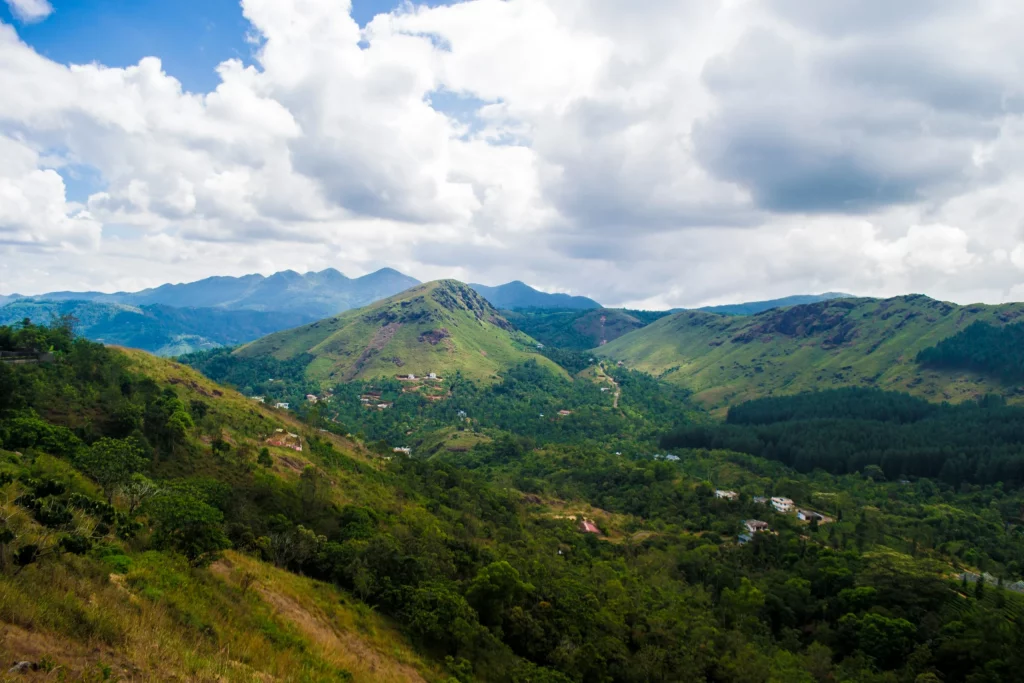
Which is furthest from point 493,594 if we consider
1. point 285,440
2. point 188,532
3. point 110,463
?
point 285,440

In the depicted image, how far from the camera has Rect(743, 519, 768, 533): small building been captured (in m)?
90.2

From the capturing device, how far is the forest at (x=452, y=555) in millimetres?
25500

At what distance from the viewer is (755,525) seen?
305 ft

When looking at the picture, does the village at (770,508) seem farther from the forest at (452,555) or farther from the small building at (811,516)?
the forest at (452,555)

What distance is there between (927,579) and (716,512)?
145 ft

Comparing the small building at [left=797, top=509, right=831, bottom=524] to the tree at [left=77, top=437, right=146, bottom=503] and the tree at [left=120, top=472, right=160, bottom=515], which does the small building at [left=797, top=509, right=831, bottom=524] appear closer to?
the tree at [left=120, top=472, right=160, bottom=515]

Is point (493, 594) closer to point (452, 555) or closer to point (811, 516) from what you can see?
point (452, 555)

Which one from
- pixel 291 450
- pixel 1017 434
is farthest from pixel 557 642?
pixel 1017 434

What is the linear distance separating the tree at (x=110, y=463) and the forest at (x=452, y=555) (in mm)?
208

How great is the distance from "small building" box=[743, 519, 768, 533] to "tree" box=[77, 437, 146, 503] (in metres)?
89.2

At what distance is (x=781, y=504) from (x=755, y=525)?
2168 centimetres

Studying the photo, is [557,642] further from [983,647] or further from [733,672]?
[983,647]

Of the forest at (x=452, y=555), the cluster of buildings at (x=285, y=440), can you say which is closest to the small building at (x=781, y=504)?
the forest at (x=452, y=555)

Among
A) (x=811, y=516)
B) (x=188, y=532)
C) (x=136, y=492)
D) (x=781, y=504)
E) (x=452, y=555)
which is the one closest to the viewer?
(x=188, y=532)
